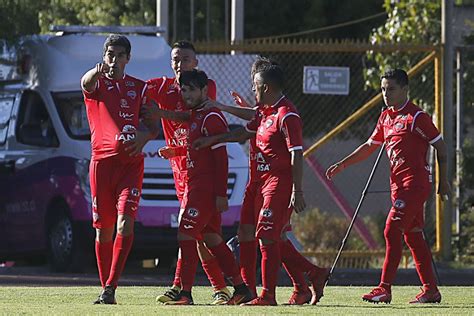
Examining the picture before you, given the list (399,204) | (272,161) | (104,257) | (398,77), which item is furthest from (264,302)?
(398,77)

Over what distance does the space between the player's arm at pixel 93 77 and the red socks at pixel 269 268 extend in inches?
68.8

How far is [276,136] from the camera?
37.3 ft

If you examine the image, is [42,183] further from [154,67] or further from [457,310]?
[457,310]

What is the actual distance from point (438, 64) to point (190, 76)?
8.47 meters

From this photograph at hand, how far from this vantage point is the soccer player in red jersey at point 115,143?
1154cm

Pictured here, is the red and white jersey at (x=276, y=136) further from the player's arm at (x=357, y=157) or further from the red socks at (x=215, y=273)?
the player's arm at (x=357, y=157)

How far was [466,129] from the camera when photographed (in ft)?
65.7

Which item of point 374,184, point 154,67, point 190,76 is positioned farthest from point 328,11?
point 190,76

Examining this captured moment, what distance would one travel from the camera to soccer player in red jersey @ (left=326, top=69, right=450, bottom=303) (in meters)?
12.2

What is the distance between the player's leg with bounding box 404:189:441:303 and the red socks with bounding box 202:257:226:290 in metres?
1.57

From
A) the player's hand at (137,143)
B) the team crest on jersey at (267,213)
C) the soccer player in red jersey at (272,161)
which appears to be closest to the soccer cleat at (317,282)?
the soccer player in red jersey at (272,161)

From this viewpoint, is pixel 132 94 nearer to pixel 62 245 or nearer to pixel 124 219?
pixel 124 219

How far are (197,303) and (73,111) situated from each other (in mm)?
5793

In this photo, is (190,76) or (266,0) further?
(266,0)
